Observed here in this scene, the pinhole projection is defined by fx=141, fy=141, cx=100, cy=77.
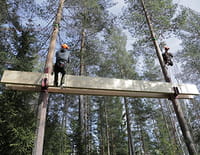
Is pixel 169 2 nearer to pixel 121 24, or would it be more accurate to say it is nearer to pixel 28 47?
pixel 121 24

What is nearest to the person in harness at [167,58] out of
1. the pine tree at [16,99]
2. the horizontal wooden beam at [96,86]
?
the horizontal wooden beam at [96,86]

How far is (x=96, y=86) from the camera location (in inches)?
132

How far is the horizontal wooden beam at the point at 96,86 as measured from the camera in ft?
9.86

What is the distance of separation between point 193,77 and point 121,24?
25.8ft

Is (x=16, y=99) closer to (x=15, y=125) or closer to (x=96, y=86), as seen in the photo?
(x=15, y=125)

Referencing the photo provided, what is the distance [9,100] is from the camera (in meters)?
4.01

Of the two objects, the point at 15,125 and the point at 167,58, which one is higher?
the point at 167,58

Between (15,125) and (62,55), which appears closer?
(62,55)

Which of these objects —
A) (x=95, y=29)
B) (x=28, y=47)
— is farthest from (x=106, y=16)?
(x=28, y=47)

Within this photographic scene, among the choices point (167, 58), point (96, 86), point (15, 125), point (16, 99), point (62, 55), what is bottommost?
point (15, 125)

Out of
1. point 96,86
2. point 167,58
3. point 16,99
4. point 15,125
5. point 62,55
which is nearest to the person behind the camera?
point 62,55

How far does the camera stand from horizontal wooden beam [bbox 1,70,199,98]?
3006mm

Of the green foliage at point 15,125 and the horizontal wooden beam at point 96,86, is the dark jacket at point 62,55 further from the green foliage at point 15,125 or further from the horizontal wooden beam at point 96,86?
the green foliage at point 15,125

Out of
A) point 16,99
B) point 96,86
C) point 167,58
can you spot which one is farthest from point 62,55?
point 167,58
